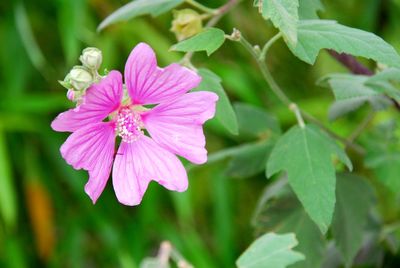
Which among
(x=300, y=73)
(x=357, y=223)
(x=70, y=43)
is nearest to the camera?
(x=357, y=223)

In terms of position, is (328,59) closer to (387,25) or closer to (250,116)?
(387,25)

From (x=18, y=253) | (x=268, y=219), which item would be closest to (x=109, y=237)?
(x=18, y=253)

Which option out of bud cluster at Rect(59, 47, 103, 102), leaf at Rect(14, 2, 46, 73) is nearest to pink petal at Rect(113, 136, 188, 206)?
bud cluster at Rect(59, 47, 103, 102)

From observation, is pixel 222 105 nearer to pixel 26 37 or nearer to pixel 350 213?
pixel 350 213

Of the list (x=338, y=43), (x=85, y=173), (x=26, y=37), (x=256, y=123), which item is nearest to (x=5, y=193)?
(x=85, y=173)

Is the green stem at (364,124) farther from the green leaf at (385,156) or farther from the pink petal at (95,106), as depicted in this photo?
the pink petal at (95,106)

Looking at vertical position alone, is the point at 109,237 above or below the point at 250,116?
below

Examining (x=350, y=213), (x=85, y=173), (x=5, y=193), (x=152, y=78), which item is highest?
(x=152, y=78)
